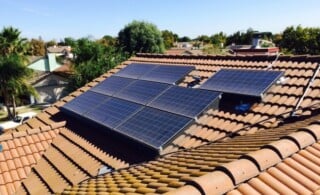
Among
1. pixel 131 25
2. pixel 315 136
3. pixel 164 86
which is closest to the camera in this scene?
pixel 315 136

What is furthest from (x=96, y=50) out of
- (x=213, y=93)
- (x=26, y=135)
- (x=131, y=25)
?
(x=213, y=93)

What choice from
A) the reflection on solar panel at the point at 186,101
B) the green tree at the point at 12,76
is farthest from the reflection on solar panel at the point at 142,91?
the green tree at the point at 12,76

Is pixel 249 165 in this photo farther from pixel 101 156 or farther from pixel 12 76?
pixel 12 76

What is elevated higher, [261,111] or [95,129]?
[261,111]

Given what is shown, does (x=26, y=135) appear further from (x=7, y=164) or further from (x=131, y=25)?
(x=131, y=25)

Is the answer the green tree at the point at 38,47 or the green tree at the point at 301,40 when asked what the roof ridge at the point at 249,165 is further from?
the green tree at the point at 38,47

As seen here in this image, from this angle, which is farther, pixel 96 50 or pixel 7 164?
pixel 96 50

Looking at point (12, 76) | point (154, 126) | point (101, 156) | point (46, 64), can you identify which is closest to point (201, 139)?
point (154, 126)
